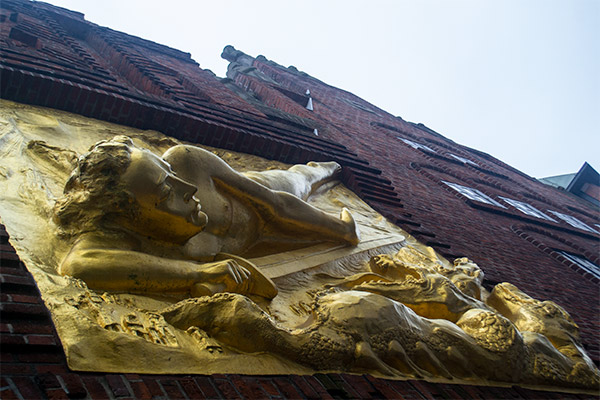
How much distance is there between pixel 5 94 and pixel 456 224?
4.84 metres

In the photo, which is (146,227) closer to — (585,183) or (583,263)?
(583,263)

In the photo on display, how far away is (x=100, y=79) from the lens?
178 inches

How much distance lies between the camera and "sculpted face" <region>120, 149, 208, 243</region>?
6.64ft

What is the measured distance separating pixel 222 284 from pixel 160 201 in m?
0.46

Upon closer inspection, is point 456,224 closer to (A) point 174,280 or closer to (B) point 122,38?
(A) point 174,280

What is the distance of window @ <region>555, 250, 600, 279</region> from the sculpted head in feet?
20.8

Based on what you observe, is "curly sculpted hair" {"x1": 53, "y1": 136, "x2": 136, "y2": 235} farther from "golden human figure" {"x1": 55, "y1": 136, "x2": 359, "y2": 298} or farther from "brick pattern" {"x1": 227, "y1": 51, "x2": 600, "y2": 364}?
"brick pattern" {"x1": 227, "y1": 51, "x2": 600, "y2": 364}


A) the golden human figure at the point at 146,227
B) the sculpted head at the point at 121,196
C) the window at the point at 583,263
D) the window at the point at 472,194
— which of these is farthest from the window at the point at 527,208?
the sculpted head at the point at 121,196

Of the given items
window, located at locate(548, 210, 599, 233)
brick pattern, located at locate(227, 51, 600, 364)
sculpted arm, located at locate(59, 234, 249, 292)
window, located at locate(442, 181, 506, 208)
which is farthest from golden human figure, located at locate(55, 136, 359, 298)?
window, located at locate(548, 210, 599, 233)

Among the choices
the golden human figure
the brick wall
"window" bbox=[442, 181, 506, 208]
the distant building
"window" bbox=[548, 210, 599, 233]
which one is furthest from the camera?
the distant building

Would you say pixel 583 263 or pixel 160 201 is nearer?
pixel 160 201

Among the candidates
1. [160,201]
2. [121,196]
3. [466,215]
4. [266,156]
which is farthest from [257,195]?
[466,215]

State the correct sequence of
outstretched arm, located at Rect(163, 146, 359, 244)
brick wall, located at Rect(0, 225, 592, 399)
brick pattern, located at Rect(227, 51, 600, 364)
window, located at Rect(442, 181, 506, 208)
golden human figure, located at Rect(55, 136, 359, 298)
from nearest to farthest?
brick wall, located at Rect(0, 225, 592, 399) < golden human figure, located at Rect(55, 136, 359, 298) < outstretched arm, located at Rect(163, 146, 359, 244) < brick pattern, located at Rect(227, 51, 600, 364) < window, located at Rect(442, 181, 506, 208)

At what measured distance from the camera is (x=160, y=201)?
80.8 inches
